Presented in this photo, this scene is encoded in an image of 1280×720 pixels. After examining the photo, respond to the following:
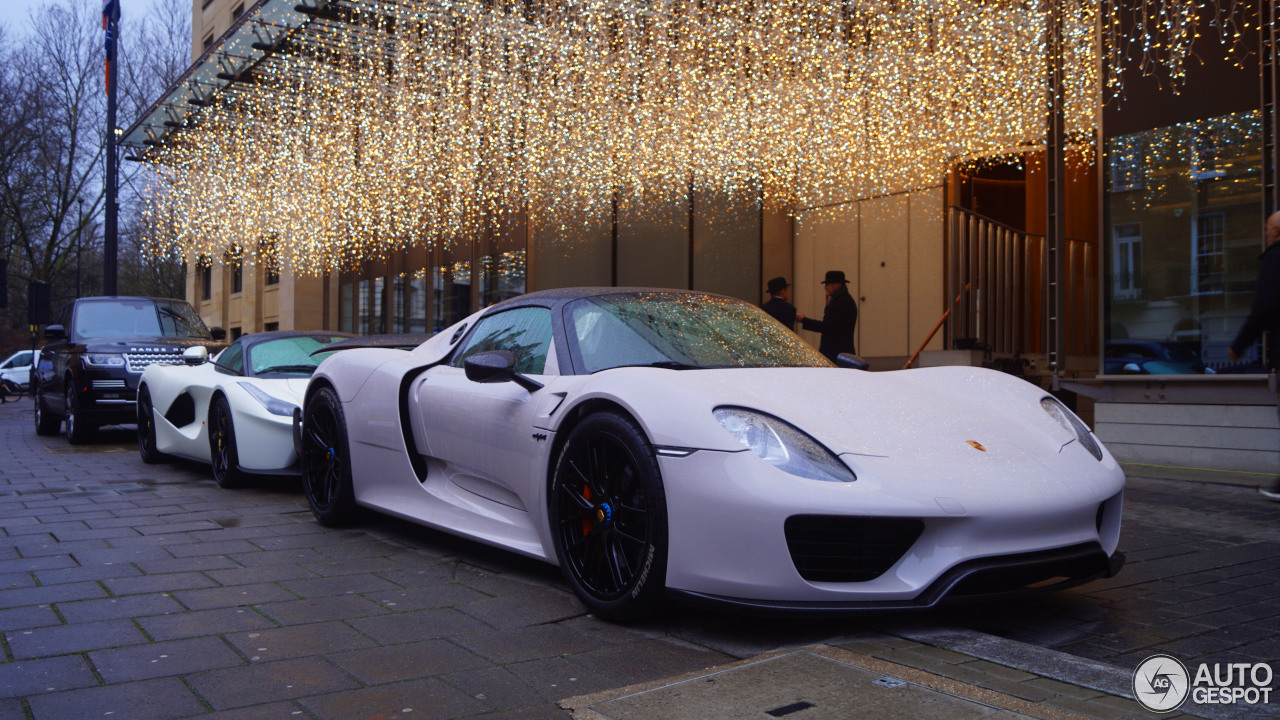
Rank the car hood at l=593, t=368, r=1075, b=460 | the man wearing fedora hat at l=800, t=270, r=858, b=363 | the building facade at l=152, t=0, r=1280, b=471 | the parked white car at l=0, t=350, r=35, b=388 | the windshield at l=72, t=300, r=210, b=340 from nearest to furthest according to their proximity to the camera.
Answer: the car hood at l=593, t=368, r=1075, b=460 → the building facade at l=152, t=0, r=1280, b=471 → the man wearing fedora hat at l=800, t=270, r=858, b=363 → the windshield at l=72, t=300, r=210, b=340 → the parked white car at l=0, t=350, r=35, b=388

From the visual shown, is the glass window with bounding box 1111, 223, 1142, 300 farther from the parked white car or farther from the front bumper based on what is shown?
the parked white car

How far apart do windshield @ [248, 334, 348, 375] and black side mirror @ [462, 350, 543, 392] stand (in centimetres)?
385

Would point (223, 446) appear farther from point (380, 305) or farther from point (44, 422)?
point (380, 305)

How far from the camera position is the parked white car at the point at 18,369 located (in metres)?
31.3

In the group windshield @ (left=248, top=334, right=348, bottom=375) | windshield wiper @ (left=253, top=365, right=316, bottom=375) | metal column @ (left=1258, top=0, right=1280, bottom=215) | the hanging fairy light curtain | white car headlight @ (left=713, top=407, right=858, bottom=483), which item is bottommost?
white car headlight @ (left=713, top=407, right=858, bottom=483)

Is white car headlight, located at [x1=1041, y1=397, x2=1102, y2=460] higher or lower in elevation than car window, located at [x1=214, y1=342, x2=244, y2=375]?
lower

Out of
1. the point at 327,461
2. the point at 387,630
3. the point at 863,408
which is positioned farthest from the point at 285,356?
the point at 863,408

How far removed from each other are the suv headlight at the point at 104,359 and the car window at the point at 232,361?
3.41 m

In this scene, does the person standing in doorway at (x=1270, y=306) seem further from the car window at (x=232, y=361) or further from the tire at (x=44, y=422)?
the tire at (x=44, y=422)

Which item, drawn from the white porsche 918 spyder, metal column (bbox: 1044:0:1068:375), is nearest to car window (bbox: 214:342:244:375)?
the white porsche 918 spyder

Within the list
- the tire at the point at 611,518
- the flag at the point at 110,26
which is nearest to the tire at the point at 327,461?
the tire at the point at 611,518

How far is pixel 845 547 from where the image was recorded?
2.86 m

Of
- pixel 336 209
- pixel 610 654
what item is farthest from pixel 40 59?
pixel 610 654

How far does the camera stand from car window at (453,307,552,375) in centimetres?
408
